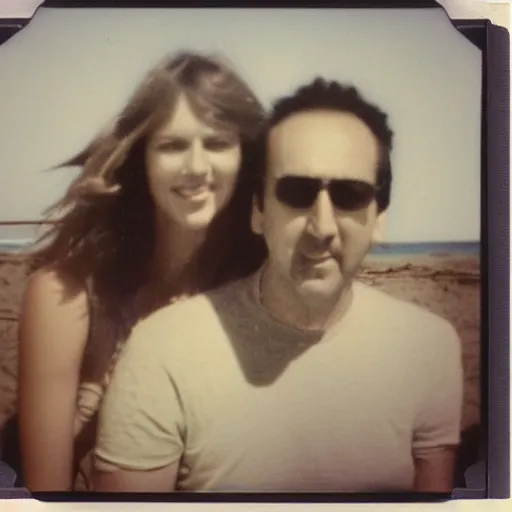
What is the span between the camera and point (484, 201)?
0.93m

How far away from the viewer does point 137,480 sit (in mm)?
901

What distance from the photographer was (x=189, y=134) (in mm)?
913

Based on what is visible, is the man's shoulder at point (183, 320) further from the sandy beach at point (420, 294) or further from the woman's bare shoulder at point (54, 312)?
the sandy beach at point (420, 294)

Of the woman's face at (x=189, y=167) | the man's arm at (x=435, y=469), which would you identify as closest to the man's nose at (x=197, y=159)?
the woman's face at (x=189, y=167)

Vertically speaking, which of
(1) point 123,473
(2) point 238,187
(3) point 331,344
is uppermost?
(2) point 238,187

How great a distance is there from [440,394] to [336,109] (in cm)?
45

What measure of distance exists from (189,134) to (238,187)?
11cm

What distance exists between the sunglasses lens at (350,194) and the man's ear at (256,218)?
11cm

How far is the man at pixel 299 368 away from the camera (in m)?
0.90

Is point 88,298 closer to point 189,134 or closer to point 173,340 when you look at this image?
point 173,340

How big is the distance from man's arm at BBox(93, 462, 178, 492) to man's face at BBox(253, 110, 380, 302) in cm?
32

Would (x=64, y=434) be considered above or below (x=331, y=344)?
below

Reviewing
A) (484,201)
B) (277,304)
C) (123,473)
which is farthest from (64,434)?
(484,201)

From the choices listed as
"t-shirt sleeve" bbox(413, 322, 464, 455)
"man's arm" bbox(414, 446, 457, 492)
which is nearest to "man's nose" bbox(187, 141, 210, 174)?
"t-shirt sleeve" bbox(413, 322, 464, 455)
